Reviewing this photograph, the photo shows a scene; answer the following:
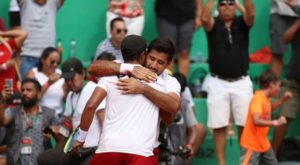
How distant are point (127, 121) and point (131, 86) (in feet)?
0.89

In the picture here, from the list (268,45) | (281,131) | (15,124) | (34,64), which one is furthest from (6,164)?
(268,45)

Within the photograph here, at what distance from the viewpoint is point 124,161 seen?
626 centimetres

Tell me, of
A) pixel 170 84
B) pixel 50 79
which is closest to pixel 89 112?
pixel 170 84

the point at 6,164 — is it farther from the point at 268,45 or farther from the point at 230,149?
the point at 268,45

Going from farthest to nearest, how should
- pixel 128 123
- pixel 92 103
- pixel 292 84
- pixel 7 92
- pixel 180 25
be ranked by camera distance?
pixel 180 25 < pixel 292 84 < pixel 7 92 < pixel 92 103 < pixel 128 123

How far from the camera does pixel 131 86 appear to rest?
20.6 ft

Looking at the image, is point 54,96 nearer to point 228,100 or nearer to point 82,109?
point 82,109

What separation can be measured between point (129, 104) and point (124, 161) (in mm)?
442

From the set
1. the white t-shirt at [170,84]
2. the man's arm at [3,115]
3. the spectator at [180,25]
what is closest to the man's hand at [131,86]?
the white t-shirt at [170,84]

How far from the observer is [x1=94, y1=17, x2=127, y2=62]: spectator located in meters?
10.2

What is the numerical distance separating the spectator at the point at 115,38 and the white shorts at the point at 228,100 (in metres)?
1.28

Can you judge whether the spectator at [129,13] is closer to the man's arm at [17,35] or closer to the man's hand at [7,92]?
the man's arm at [17,35]

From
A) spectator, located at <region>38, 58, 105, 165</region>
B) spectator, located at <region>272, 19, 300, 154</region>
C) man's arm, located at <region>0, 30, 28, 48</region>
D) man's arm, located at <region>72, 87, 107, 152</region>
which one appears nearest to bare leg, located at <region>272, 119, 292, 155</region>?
spectator, located at <region>272, 19, 300, 154</region>

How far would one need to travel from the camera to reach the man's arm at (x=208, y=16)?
32.0ft
